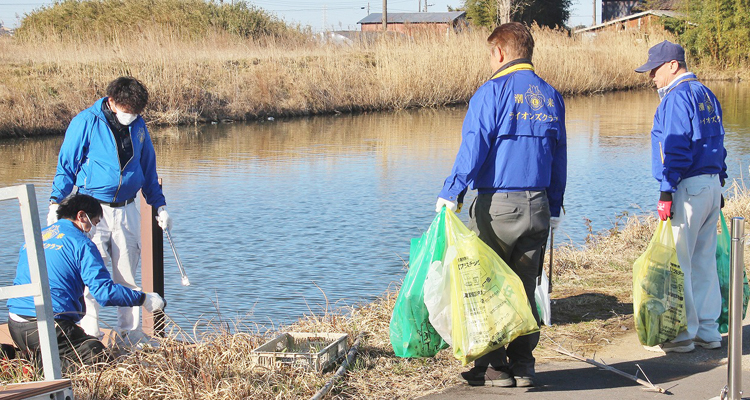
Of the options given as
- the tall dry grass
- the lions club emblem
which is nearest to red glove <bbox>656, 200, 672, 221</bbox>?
the lions club emblem

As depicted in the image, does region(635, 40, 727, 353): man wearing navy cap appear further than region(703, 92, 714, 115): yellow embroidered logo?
No

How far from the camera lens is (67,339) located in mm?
4594

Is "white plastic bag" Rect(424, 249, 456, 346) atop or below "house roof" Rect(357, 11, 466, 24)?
below

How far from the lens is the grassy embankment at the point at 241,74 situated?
76.2ft

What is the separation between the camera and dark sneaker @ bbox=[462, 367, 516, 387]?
14.6ft

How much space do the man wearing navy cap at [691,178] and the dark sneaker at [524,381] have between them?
1190 millimetres

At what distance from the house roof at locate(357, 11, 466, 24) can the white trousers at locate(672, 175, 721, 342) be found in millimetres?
66472

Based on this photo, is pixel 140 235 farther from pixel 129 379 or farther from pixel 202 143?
pixel 202 143

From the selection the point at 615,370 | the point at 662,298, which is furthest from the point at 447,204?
the point at 662,298

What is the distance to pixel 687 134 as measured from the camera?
501cm

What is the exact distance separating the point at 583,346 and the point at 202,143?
16.2 meters

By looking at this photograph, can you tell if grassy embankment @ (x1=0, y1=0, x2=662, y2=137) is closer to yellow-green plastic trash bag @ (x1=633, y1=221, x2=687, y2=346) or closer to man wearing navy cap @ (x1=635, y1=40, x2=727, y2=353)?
man wearing navy cap @ (x1=635, y1=40, x2=727, y2=353)

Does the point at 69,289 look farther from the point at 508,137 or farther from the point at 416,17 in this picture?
the point at 416,17

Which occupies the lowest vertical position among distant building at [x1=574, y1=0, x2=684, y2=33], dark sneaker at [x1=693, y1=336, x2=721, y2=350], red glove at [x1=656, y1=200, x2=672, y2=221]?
dark sneaker at [x1=693, y1=336, x2=721, y2=350]
